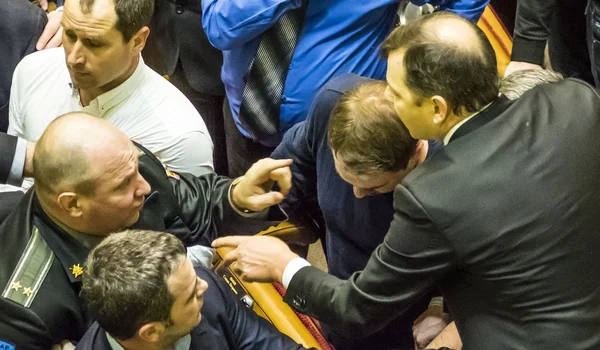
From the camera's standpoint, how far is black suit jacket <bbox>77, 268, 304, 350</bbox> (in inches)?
69.0

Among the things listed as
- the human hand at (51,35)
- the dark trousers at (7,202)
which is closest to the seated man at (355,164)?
the dark trousers at (7,202)

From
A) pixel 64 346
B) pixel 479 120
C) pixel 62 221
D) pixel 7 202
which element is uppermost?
pixel 479 120

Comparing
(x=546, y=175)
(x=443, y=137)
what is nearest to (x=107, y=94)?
(x=443, y=137)

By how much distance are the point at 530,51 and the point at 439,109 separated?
125 centimetres

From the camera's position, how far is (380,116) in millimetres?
1695

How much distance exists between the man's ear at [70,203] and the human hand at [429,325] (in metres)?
0.88

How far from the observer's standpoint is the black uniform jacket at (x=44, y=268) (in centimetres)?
167

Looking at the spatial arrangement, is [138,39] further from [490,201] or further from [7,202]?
[490,201]

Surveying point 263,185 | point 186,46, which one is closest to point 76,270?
point 263,185

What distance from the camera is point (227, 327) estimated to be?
1.81m

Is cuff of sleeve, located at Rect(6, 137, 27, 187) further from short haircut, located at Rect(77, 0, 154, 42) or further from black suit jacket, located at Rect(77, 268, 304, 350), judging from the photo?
black suit jacket, located at Rect(77, 268, 304, 350)

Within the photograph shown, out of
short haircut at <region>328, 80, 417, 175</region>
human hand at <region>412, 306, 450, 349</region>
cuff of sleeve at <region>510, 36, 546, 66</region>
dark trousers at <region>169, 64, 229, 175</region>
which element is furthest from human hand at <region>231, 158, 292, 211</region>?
cuff of sleeve at <region>510, 36, 546, 66</region>

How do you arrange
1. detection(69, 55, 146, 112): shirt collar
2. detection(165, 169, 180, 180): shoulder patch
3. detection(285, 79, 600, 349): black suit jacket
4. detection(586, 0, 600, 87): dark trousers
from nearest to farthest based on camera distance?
detection(285, 79, 600, 349): black suit jacket → detection(165, 169, 180, 180): shoulder patch → detection(69, 55, 146, 112): shirt collar → detection(586, 0, 600, 87): dark trousers

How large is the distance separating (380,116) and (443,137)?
199 mm
